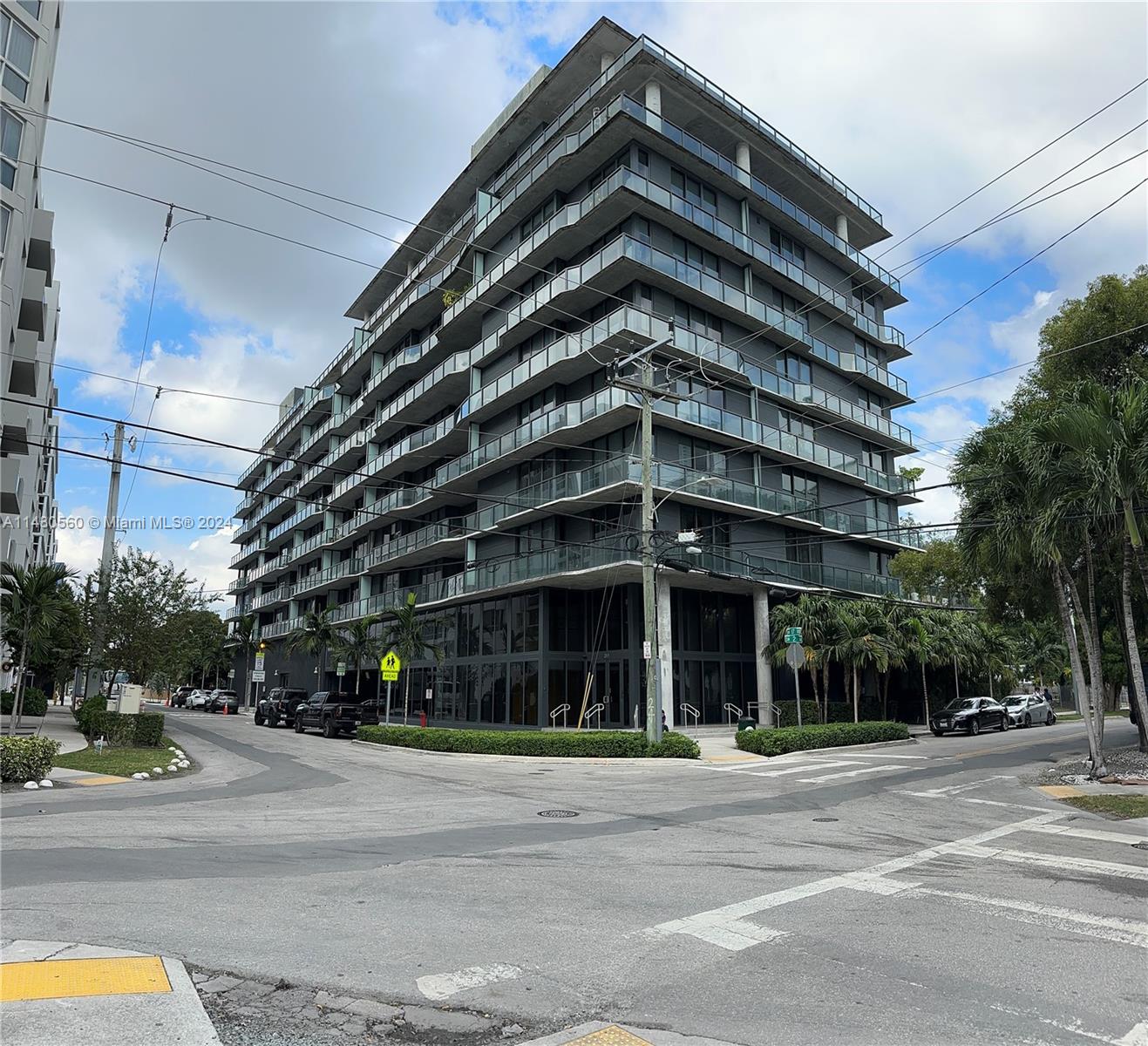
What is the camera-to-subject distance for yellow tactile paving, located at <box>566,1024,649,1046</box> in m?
4.33

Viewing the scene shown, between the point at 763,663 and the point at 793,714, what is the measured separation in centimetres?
224

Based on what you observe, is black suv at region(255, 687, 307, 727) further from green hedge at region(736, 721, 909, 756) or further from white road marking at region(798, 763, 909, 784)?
white road marking at region(798, 763, 909, 784)

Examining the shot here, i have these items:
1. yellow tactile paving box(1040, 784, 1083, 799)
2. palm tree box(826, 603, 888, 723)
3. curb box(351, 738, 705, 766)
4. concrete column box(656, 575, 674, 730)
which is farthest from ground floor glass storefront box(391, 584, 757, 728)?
yellow tactile paving box(1040, 784, 1083, 799)

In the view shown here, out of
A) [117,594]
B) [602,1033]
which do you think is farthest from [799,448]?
[602,1033]

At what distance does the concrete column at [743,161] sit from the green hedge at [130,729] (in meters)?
31.0

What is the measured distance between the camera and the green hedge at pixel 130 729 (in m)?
24.3

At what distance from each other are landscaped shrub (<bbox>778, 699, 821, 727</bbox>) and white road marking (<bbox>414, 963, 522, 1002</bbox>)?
27677mm

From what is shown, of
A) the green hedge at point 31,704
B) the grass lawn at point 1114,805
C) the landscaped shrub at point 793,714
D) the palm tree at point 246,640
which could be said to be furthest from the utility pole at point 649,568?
the palm tree at point 246,640

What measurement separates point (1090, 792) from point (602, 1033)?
14297mm

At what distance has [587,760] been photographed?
22.3m

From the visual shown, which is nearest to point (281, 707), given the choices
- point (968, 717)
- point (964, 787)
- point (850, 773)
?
point (850, 773)

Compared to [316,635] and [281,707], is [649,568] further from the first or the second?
[316,635]

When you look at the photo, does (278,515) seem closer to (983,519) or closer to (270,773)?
(270,773)

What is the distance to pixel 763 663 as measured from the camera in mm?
32375
